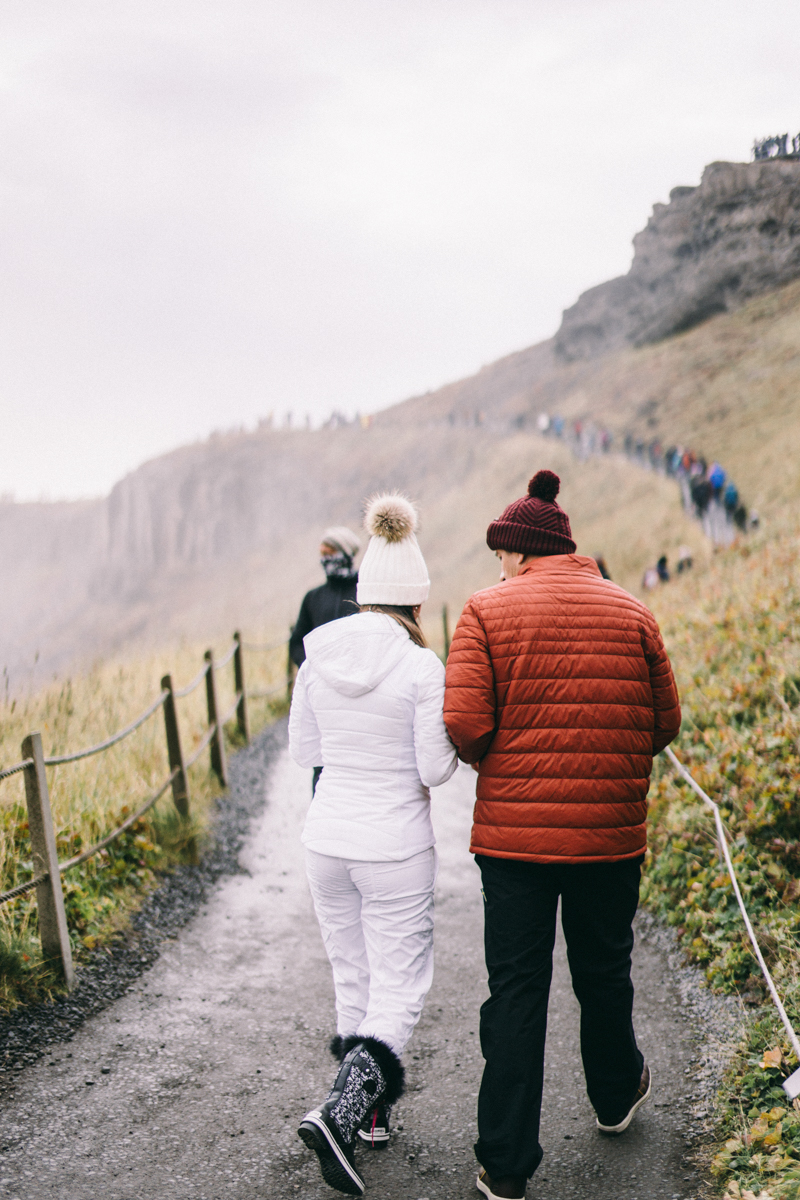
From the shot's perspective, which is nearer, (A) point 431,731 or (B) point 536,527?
(A) point 431,731

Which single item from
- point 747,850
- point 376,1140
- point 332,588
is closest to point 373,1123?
point 376,1140

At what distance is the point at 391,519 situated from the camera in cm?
298

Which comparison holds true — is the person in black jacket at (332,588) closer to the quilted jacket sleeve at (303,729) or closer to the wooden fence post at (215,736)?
the wooden fence post at (215,736)

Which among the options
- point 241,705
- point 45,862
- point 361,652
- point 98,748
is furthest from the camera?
point 241,705

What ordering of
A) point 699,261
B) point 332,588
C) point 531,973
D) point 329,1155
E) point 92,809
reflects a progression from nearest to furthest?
point 329,1155 → point 531,973 → point 92,809 → point 332,588 → point 699,261

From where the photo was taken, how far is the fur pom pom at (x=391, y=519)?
297 centimetres

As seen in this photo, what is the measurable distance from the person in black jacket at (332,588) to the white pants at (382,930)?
275 cm

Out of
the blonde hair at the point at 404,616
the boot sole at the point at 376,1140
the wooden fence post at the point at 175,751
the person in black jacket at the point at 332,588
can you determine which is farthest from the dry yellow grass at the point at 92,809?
the blonde hair at the point at 404,616

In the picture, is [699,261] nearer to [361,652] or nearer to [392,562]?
[392,562]

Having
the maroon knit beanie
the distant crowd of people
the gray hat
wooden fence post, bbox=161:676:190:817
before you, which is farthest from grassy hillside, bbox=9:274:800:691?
the maroon knit beanie

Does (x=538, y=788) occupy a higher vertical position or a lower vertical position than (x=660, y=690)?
lower

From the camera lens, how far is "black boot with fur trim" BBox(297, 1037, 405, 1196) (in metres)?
2.58

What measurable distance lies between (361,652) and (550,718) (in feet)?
1.92

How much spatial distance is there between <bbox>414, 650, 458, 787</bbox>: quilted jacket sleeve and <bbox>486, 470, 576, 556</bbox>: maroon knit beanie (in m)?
0.44
